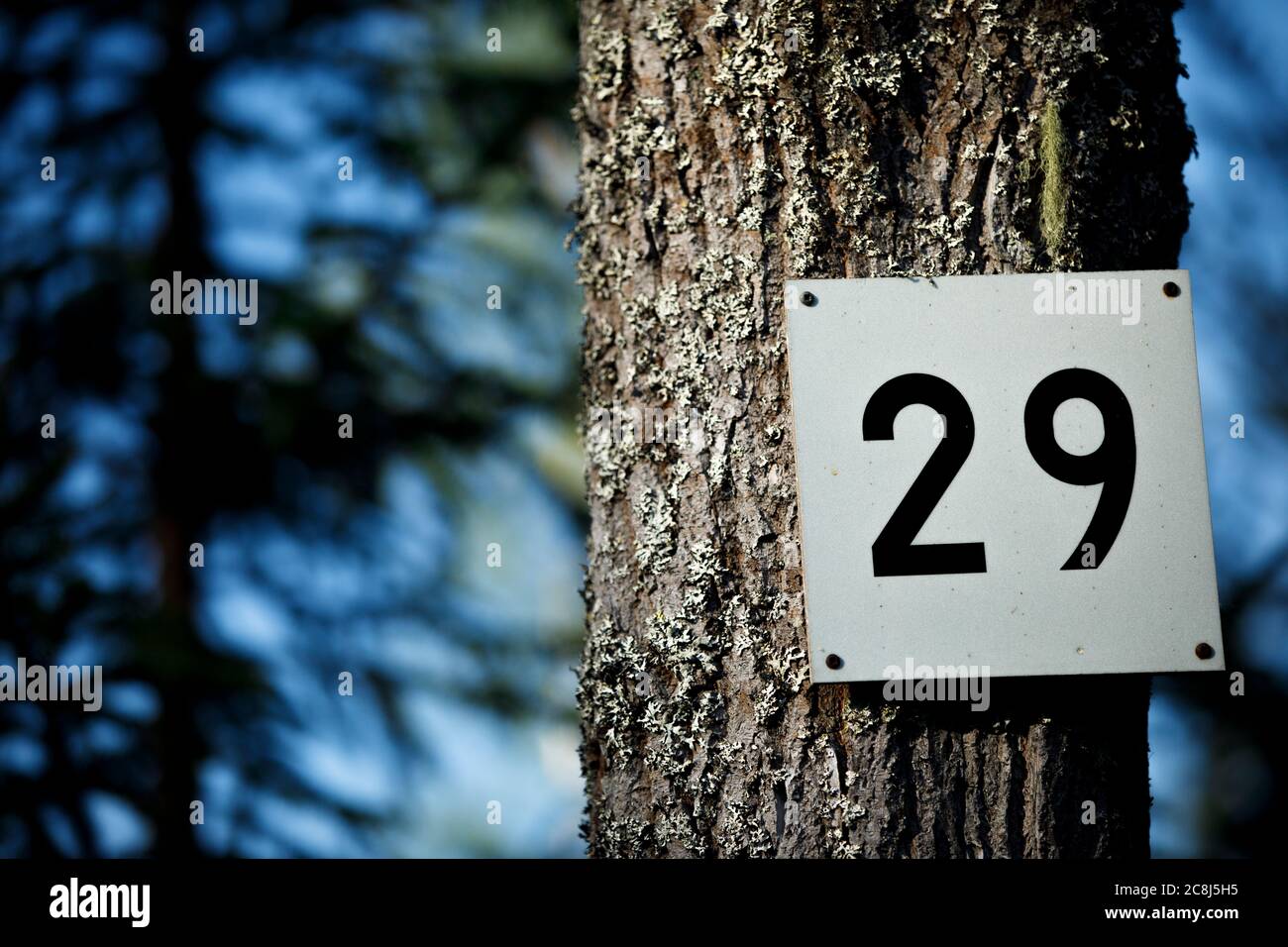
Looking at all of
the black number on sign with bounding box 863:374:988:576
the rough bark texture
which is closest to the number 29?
the black number on sign with bounding box 863:374:988:576

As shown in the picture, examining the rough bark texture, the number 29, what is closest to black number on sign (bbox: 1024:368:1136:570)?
the number 29

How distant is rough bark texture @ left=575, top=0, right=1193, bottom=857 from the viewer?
3.19ft

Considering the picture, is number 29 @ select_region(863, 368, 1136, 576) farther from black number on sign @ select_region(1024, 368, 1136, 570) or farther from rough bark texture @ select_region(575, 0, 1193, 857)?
rough bark texture @ select_region(575, 0, 1193, 857)

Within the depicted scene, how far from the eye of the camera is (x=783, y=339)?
Result: 3.35ft

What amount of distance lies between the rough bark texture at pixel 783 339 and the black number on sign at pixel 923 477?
10 cm

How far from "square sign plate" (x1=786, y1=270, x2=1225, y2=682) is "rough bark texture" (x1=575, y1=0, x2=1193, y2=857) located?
3 centimetres

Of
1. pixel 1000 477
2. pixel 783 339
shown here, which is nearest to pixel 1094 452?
pixel 1000 477

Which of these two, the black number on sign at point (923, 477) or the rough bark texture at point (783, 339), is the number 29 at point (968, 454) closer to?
the black number on sign at point (923, 477)

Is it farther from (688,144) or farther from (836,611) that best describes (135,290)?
(836,611)

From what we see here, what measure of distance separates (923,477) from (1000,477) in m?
0.08

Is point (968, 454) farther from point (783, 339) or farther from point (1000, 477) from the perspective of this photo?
point (783, 339)

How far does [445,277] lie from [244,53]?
1.03 metres

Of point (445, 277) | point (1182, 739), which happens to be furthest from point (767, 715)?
point (445, 277)
